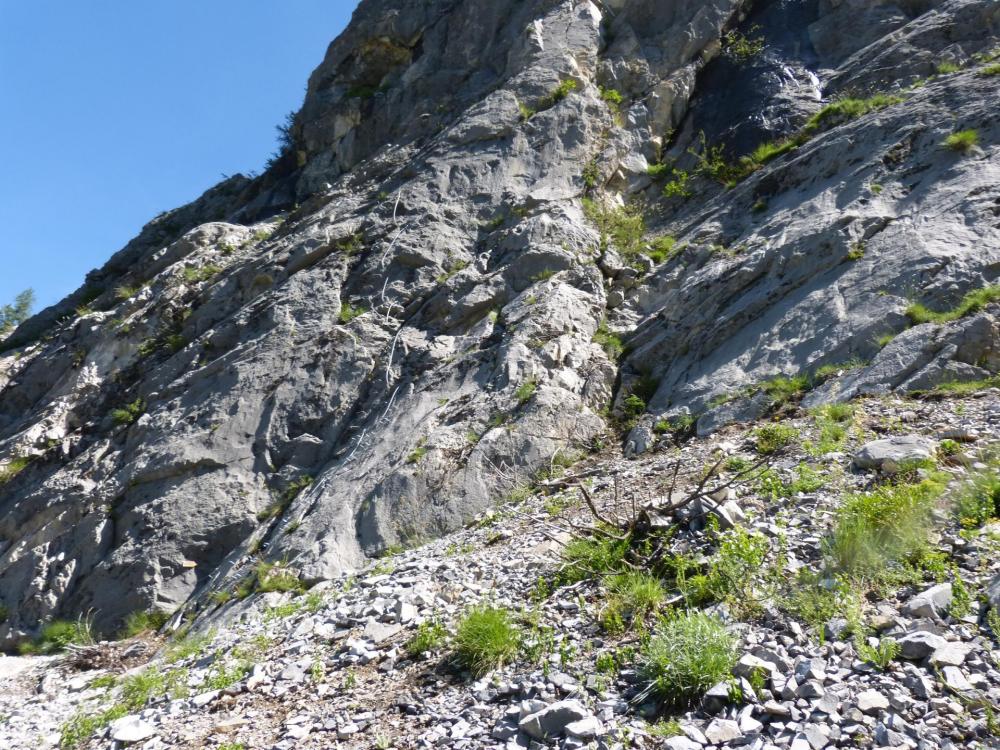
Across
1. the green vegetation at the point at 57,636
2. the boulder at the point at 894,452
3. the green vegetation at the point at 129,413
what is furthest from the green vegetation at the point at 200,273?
the boulder at the point at 894,452

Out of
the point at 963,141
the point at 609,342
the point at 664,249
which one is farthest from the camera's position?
the point at 664,249

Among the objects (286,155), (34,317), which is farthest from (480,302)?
(34,317)

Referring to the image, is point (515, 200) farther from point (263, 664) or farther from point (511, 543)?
point (263, 664)

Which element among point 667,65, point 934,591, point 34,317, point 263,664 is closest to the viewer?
point 934,591

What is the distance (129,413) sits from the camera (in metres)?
14.2

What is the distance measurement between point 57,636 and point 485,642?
830 cm

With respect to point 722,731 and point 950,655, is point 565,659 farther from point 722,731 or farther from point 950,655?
point 950,655

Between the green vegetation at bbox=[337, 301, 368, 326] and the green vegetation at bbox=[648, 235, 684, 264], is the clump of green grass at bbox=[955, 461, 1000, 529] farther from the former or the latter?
the green vegetation at bbox=[337, 301, 368, 326]

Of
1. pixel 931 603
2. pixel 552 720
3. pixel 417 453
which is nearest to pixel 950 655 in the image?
pixel 931 603

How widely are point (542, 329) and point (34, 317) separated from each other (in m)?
18.0

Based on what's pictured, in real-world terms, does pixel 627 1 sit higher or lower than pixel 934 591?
higher

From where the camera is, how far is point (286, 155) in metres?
22.7

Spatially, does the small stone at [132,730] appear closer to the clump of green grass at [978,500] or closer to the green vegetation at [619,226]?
the clump of green grass at [978,500]

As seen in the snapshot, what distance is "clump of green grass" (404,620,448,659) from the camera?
5867 mm
